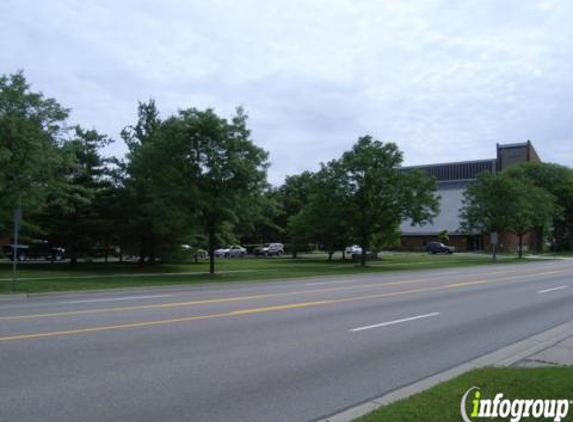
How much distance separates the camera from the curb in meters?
5.46

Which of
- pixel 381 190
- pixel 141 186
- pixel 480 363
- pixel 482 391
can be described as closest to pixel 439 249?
pixel 381 190

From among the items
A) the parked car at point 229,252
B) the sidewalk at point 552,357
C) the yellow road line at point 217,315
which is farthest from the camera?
the parked car at point 229,252

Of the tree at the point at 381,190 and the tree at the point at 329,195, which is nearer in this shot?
the tree at the point at 381,190

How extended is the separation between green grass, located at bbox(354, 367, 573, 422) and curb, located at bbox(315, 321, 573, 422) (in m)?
0.27

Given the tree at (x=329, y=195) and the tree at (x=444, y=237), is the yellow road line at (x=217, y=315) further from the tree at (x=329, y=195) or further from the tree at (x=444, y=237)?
the tree at (x=444, y=237)

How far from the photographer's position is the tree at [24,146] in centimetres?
1952

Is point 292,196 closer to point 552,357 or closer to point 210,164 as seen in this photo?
point 210,164

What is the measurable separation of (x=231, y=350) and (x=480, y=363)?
3.73 metres

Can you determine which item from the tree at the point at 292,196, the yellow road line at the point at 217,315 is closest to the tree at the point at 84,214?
the yellow road line at the point at 217,315

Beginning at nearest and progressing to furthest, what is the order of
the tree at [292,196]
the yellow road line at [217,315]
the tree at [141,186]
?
the yellow road line at [217,315], the tree at [141,186], the tree at [292,196]

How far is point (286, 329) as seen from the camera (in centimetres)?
1039

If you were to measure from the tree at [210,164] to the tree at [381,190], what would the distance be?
41.5 feet

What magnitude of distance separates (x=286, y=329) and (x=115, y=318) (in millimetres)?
3987

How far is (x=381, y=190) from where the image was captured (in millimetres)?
38344
